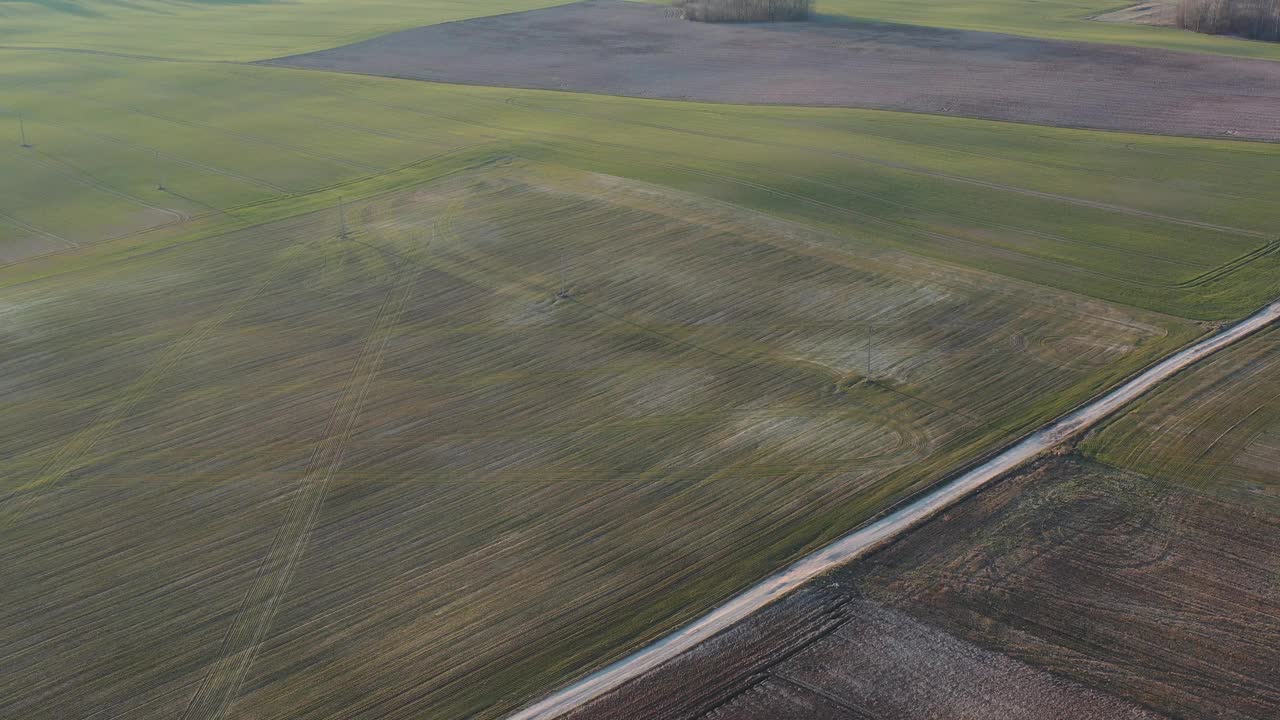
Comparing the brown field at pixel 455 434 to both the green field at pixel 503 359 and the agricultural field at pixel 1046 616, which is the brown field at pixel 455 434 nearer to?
the green field at pixel 503 359

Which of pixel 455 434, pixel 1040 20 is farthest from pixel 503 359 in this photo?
pixel 1040 20

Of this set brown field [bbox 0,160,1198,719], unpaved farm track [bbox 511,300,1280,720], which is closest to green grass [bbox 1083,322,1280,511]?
unpaved farm track [bbox 511,300,1280,720]

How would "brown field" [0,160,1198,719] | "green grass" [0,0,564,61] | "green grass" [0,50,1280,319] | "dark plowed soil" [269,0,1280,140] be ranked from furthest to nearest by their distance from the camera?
"green grass" [0,0,564,61] < "dark plowed soil" [269,0,1280,140] < "green grass" [0,50,1280,319] < "brown field" [0,160,1198,719]

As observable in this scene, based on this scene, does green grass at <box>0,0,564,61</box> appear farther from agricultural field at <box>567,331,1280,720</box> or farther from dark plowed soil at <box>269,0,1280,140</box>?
agricultural field at <box>567,331,1280,720</box>

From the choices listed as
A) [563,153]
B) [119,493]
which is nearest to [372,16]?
[563,153]

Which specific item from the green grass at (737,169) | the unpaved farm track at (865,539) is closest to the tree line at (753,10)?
the green grass at (737,169)

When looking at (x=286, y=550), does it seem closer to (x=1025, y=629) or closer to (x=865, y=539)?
(x=865, y=539)
